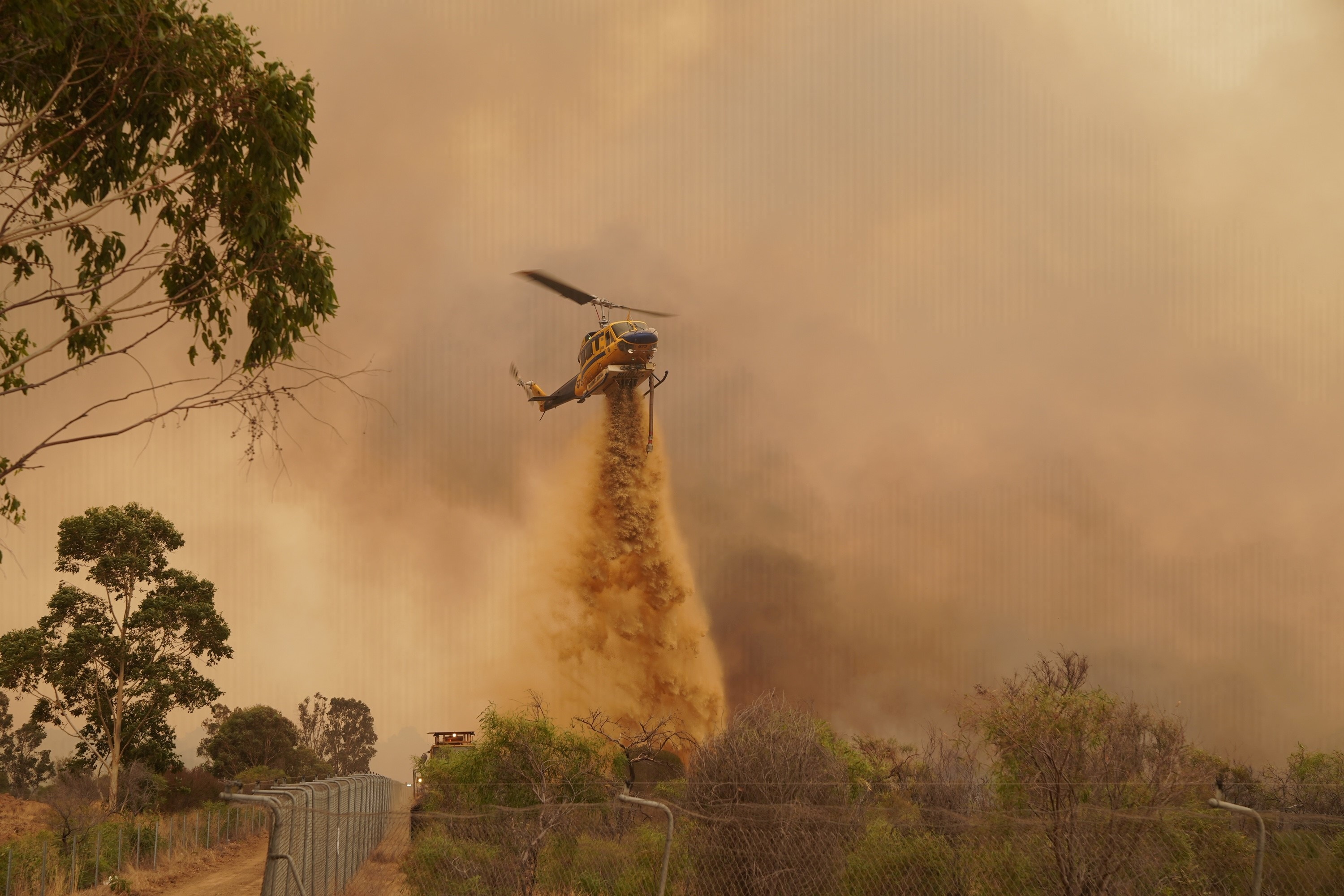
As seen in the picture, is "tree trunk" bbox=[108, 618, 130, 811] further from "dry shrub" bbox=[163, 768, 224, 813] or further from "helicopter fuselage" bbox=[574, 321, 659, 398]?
"helicopter fuselage" bbox=[574, 321, 659, 398]

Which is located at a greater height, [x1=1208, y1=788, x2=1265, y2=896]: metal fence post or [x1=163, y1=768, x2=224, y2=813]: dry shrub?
[x1=1208, y1=788, x2=1265, y2=896]: metal fence post

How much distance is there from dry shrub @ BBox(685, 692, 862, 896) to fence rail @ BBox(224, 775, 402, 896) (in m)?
4.45

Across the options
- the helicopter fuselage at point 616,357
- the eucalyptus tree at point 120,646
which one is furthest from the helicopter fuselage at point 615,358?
the eucalyptus tree at point 120,646

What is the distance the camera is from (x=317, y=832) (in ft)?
48.4

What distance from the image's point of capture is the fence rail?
915 centimetres

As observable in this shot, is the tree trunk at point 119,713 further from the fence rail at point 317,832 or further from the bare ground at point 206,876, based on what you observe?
the fence rail at point 317,832

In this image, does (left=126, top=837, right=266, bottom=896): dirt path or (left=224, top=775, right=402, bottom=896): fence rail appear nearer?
(left=224, top=775, right=402, bottom=896): fence rail

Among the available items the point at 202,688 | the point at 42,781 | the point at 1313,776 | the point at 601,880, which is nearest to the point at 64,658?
the point at 202,688

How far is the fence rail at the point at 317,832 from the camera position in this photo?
30.0 ft

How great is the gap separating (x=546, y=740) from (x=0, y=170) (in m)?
17.1

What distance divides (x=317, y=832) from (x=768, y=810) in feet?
24.1

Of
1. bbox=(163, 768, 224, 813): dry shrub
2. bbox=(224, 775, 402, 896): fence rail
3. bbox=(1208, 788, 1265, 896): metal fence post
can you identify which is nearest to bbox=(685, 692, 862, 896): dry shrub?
bbox=(1208, 788, 1265, 896): metal fence post

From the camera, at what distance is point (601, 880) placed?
13227 mm

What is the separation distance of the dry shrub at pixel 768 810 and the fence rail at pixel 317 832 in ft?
14.6
